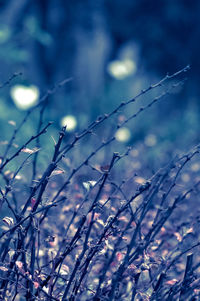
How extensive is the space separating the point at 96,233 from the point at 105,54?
672 centimetres

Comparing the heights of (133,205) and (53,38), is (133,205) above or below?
below

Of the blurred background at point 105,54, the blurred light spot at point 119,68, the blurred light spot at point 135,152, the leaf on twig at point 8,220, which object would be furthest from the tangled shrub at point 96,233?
the blurred light spot at point 119,68

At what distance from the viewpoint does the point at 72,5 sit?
786cm

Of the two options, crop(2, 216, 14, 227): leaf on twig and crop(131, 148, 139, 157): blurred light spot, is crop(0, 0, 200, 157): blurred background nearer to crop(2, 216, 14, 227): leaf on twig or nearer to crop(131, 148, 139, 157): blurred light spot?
crop(131, 148, 139, 157): blurred light spot

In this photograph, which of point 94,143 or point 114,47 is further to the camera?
point 114,47

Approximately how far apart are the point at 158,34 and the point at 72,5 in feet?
8.41

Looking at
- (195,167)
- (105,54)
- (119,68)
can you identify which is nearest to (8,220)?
(195,167)

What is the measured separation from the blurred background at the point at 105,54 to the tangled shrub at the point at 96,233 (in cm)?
282

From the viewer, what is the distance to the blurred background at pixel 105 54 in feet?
21.3

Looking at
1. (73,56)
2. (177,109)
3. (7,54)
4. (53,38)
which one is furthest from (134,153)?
(177,109)

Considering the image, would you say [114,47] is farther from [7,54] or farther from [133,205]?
[133,205]

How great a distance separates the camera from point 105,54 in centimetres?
836

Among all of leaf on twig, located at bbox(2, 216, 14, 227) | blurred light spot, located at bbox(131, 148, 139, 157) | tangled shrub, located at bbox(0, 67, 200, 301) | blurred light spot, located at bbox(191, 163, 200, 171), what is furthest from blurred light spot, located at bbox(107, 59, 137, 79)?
leaf on twig, located at bbox(2, 216, 14, 227)

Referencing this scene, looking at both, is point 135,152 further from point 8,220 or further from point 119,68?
point 119,68
